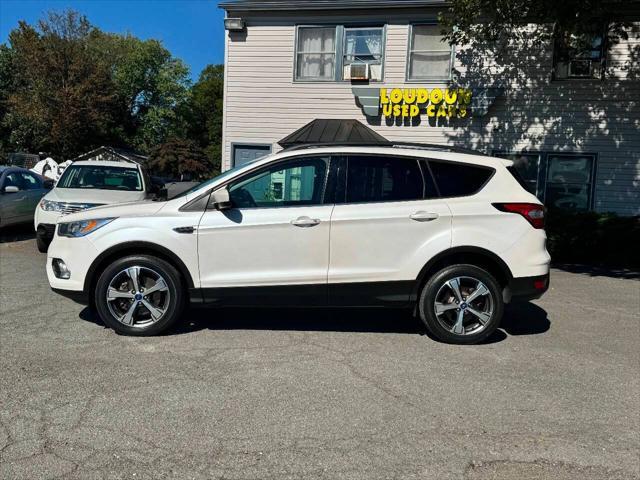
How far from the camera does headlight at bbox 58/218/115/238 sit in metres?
5.25

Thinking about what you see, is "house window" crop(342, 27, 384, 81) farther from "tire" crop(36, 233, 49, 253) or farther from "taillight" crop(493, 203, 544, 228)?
"taillight" crop(493, 203, 544, 228)

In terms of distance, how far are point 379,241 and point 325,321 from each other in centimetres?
127

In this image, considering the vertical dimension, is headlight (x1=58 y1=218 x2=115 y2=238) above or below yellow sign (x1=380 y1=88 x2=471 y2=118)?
below

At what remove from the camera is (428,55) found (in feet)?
44.5

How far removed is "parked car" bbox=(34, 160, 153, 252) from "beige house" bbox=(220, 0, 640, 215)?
4.04 m

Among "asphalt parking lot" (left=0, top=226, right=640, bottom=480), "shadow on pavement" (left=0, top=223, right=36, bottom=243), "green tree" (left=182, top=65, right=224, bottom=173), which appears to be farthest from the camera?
"green tree" (left=182, top=65, right=224, bottom=173)

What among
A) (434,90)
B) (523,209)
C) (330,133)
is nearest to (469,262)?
(523,209)

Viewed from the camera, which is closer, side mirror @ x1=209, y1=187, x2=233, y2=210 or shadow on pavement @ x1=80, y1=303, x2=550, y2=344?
side mirror @ x1=209, y1=187, x2=233, y2=210

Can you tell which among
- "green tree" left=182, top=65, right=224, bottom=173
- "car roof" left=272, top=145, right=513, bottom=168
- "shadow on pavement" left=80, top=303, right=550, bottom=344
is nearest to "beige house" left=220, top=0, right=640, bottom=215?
"shadow on pavement" left=80, top=303, right=550, bottom=344

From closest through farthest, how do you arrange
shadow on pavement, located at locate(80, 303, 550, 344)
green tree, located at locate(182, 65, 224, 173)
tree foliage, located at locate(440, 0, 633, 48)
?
shadow on pavement, located at locate(80, 303, 550, 344) → tree foliage, located at locate(440, 0, 633, 48) → green tree, located at locate(182, 65, 224, 173)

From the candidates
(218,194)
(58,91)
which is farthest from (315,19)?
(58,91)

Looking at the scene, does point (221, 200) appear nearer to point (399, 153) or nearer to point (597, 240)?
point (399, 153)

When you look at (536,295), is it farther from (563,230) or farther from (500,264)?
(563,230)

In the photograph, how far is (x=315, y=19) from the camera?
13.9 m
